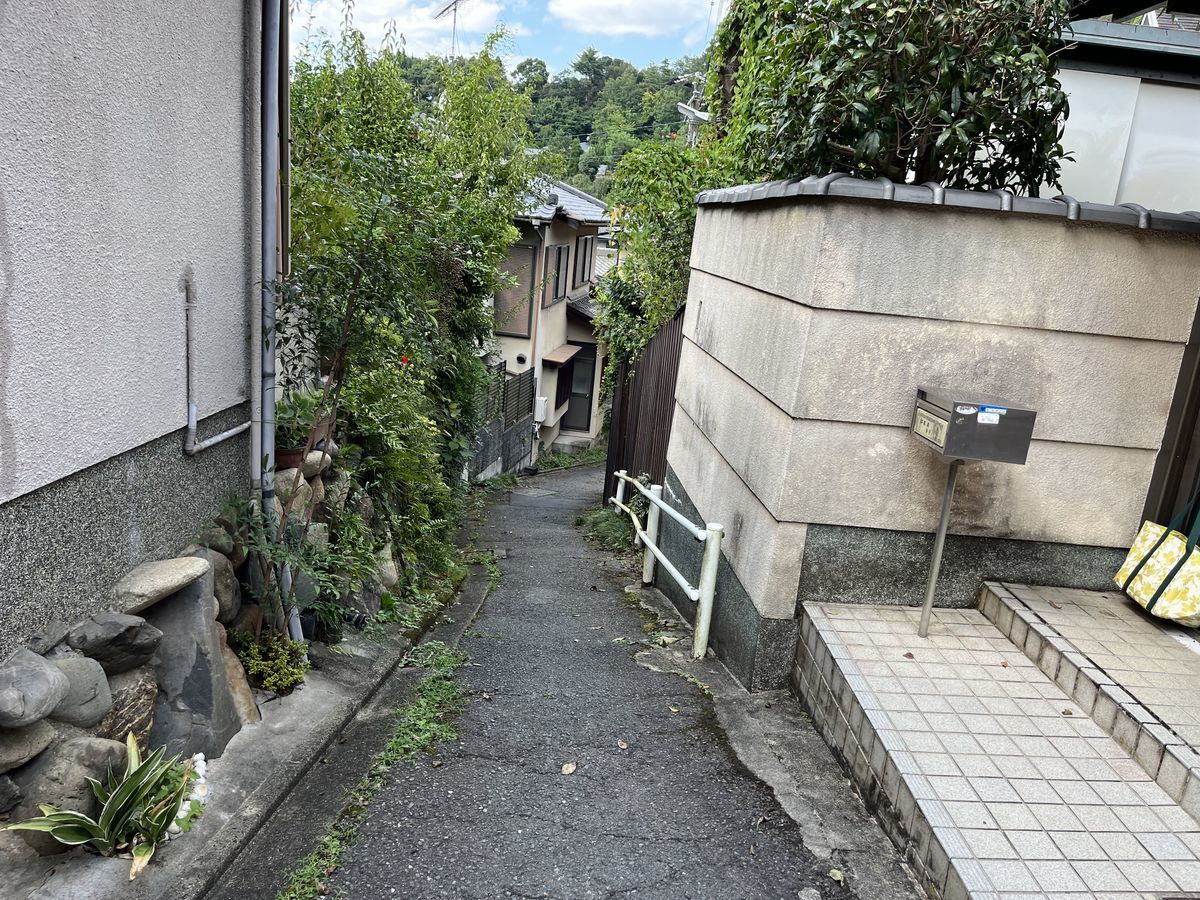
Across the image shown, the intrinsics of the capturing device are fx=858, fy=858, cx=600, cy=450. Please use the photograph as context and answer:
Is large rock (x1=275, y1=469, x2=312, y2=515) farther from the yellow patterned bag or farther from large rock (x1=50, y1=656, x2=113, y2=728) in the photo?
the yellow patterned bag

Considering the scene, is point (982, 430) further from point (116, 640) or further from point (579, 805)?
point (116, 640)

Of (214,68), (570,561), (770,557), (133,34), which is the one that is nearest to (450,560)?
(570,561)

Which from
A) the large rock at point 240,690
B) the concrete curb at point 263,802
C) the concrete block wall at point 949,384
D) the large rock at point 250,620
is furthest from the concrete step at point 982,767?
the large rock at point 250,620

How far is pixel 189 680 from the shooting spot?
381 centimetres

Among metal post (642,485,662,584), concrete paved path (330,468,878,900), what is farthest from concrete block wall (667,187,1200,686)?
metal post (642,485,662,584)

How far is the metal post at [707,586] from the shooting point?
5.51m

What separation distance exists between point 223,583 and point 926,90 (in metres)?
4.60

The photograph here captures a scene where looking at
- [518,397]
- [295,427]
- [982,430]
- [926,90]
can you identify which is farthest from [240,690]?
[518,397]

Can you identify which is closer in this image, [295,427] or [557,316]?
[295,427]

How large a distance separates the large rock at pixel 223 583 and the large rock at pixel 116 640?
0.73 meters

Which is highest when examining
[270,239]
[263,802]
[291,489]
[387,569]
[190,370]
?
[270,239]

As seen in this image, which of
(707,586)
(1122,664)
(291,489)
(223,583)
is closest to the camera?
(1122,664)

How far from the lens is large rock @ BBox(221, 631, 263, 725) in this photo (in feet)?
13.7

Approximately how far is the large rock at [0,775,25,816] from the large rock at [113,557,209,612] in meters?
0.90
